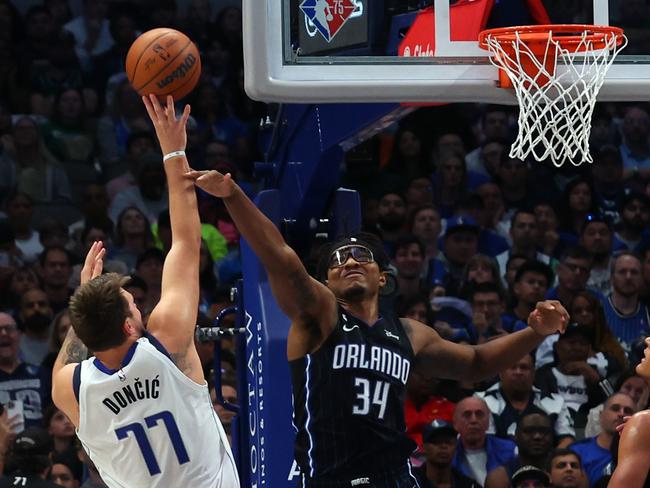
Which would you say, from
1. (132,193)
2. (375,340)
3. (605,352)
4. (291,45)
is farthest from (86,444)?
(132,193)

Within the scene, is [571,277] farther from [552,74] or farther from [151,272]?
[552,74]

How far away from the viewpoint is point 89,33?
38.3ft

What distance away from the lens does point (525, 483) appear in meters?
7.51

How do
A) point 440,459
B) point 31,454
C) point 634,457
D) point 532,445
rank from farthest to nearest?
point 532,445 < point 440,459 < point 31,454 < point 634,457

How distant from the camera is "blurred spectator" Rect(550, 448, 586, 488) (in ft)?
25.3

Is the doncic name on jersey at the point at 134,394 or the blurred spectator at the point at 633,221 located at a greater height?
the doncic name on jersey at the point at 134,394

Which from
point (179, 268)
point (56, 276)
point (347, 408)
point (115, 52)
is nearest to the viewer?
point (179, 268)

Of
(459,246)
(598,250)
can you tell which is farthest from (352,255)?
(598,250)

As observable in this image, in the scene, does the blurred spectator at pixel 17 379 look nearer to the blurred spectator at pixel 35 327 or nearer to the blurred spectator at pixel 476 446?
the blurred spectator at pixel 35 327

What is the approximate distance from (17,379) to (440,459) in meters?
2.72

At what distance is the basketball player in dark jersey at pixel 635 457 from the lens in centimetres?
509

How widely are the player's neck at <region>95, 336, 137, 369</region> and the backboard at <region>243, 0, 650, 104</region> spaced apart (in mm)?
1173

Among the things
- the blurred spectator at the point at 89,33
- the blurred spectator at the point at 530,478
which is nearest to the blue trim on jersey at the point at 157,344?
the blurred spectator at the point at 530,478

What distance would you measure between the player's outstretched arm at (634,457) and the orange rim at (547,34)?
5.01 ft
